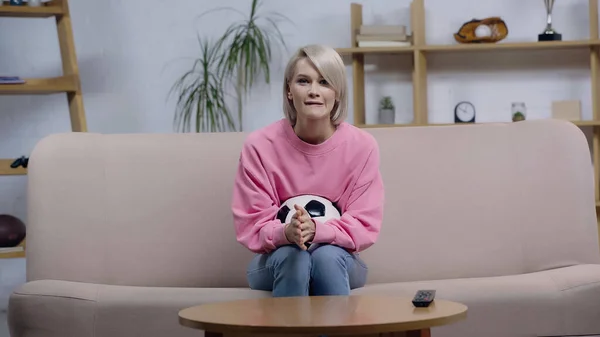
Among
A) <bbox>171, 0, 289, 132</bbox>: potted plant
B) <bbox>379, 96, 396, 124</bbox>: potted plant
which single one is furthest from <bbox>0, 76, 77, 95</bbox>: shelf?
<bbox>379, 96, 396, 124</bbox>: potted plant

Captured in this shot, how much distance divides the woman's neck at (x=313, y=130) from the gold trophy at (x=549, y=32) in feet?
8.01

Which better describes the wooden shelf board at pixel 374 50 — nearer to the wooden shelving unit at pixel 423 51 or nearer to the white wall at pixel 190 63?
the wooden shelving unit at pixel 423 51

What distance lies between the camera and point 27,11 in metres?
4.44

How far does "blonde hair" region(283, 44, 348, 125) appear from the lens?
8.38 feet

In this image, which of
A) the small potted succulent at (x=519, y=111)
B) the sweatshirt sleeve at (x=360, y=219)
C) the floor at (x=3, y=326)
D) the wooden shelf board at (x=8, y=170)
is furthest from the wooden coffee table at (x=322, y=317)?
the small potted succulent at (x=519, y=111)

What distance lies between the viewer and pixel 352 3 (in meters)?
4.86

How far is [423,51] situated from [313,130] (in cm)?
237

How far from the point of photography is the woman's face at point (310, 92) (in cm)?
256

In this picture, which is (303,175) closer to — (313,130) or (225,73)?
(313,130)

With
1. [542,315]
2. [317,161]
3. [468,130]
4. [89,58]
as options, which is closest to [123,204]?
[317,161]

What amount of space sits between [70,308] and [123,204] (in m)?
0.55

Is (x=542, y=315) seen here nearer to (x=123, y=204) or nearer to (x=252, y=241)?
(x=252, y=241)

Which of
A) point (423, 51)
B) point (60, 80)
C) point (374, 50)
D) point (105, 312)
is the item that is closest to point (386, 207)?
point (105, 312)

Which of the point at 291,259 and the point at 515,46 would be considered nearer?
the point at 291,259
